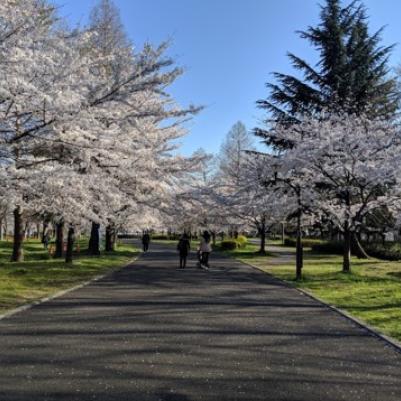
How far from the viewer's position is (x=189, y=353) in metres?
6.34

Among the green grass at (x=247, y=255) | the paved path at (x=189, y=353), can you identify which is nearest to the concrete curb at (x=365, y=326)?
the paved path at (x=189, y=353)

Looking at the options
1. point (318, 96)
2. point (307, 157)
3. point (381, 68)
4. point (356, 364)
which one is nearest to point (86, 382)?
point (356, 364)

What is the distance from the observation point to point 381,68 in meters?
33.3

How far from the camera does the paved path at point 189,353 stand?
489 centimetres

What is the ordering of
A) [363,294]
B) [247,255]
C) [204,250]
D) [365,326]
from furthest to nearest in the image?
[247,255]
[204,250]
[363,294]
[365,326]

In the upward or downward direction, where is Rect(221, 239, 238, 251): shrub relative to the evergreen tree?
downward

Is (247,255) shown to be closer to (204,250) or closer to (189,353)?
(204,250)

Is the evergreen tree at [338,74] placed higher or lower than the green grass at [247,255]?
higher

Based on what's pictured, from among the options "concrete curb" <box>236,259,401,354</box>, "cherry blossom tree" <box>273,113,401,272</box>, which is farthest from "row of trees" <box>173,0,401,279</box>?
"concrete curb" <box>236,259,401,354</box>

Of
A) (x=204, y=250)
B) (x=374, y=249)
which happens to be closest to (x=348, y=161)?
(x=204, y=250)

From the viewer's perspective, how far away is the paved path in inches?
193

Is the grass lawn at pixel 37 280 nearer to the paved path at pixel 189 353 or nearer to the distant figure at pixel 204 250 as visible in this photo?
the paved path at pixel 189 353

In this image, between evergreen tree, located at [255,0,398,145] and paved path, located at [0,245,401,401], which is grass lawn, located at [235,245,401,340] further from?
evergreen tree, located at [255,0,398,145]

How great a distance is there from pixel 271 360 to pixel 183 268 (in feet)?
49.5
